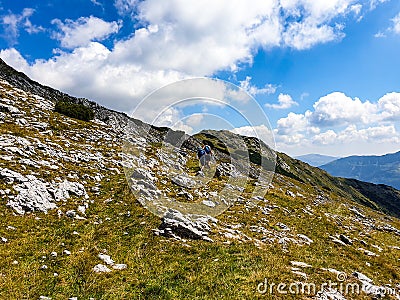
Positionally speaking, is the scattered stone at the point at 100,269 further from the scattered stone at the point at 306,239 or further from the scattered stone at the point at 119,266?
the scattered stone at the point at 306,239

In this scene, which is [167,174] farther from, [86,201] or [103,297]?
[103,297]

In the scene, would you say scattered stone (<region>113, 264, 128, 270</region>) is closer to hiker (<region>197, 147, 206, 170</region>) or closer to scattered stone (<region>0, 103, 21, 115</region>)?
hiker (<region>197, 147, 206, 170</region>)

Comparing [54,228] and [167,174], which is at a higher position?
[167,174]

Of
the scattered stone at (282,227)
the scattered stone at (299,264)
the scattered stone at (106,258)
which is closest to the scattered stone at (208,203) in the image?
the scattered stone at (282,227)

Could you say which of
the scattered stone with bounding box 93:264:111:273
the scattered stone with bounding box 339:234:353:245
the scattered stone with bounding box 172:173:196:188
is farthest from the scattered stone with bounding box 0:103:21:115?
the scattered stone with bounding box 339:234:353:245

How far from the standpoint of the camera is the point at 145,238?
15.5m

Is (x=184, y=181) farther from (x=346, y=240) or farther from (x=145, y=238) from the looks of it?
(x=346, y=240)

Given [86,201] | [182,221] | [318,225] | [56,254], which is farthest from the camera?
[318,225]

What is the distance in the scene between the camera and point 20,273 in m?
10.6

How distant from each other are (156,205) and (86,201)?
16.8 feet

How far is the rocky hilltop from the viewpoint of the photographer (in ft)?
36.2

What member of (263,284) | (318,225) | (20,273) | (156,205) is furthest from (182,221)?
(318,225)

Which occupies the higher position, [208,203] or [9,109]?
[9,109]

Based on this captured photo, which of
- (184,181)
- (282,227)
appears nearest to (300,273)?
(282,227)
